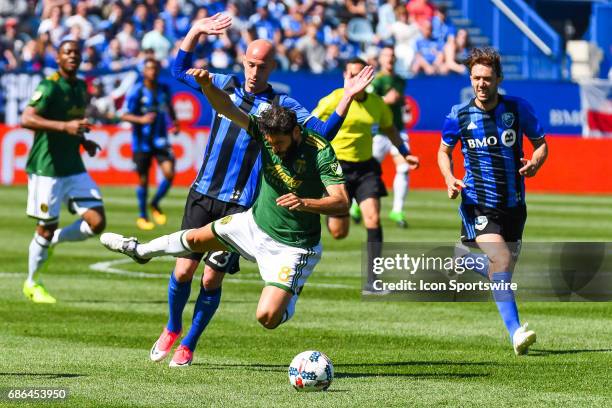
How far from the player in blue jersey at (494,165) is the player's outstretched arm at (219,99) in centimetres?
226

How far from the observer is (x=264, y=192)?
9.43m

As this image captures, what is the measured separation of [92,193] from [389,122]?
355cm

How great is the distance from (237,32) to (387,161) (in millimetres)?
5625

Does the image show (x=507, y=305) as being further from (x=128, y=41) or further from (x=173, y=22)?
(x=173, y=22)

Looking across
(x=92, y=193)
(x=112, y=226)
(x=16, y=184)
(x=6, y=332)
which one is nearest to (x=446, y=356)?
(x=6, y=332)

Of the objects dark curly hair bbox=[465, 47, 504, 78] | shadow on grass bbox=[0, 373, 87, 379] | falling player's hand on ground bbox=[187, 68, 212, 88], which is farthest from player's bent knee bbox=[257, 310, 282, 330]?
dark curly hair bbox=[465, 47, 504, 78]

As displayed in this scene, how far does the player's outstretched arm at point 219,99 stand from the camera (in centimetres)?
907

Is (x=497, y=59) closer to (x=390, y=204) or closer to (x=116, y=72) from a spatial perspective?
(x=390, y=204)

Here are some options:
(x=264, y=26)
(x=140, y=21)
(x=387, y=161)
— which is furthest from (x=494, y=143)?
(x=264, y=26)

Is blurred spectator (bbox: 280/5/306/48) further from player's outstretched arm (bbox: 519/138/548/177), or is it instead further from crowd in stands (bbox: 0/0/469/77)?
player's outstretched arm (bbox: 519/138/548/177)

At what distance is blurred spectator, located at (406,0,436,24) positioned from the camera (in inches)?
1486

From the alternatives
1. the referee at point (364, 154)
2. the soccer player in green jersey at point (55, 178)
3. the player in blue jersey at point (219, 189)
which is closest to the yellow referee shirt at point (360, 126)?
the referee at point (364, 154)

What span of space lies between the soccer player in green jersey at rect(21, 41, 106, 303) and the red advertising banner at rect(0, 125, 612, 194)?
15823mm

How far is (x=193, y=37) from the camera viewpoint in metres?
9.48
